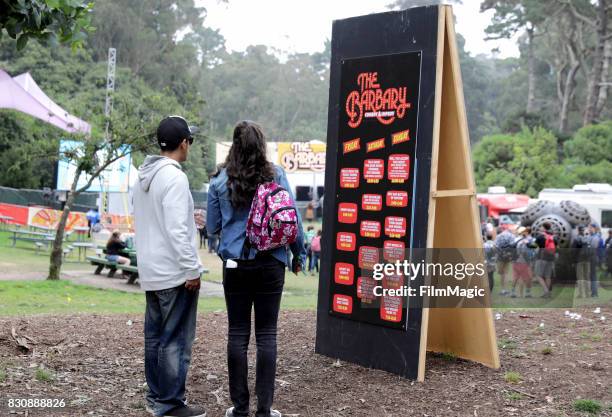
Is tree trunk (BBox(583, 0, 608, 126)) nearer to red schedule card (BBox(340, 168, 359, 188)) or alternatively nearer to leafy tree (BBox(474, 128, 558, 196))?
leafy tree (BBox(474, 128, 558, 196))

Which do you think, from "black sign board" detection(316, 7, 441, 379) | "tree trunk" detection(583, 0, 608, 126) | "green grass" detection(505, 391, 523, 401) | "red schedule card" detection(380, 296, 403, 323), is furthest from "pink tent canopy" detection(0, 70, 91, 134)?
"tree trunk" detection(583, 0, 608, 126)

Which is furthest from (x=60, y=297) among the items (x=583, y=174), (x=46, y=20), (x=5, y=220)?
(x=583, y=174)

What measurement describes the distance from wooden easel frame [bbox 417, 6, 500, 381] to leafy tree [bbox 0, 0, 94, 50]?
2.70 metres

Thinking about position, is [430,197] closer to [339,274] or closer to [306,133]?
[339,274]

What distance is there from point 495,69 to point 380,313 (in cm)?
10649

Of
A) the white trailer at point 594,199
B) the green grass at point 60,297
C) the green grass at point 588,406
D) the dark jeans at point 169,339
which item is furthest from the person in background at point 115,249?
the green grass at point 588,406

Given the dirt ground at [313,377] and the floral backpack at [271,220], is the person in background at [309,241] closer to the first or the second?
the dirt ground at [313,377]

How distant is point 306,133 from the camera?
87.9 m

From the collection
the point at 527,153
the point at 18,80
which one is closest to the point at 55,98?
the point at 18,80

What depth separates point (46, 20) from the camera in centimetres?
544

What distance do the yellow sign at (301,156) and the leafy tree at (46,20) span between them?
47.2 meters

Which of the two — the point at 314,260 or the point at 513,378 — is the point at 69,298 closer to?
the point at 513,378

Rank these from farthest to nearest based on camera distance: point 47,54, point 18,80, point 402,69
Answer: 1. point 47,54
2. point 18,80
3. point 402,69

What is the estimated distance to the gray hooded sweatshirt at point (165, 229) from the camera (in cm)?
494
